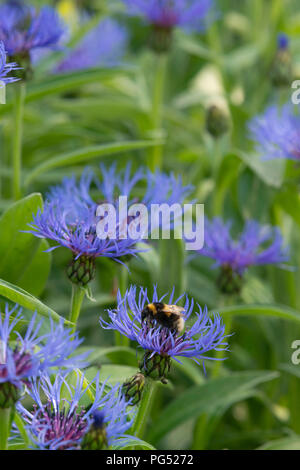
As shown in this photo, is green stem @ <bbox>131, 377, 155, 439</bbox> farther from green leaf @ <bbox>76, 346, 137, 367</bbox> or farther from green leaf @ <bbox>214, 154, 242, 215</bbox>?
green leaf @ <bbox>214, 154, 242, 215</bbox>

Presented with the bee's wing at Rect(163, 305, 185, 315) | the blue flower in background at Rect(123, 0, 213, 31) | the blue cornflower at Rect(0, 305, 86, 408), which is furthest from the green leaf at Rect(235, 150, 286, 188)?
the blue cornflower at Rect(0, 305, 86, 408)

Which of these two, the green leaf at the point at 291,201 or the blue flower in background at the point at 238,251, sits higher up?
the green leaf at the point at 291,201

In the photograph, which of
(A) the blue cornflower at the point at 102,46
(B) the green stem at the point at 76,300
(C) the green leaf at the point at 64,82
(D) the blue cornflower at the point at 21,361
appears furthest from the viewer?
(A) the blue cornflower at the point at 102,46

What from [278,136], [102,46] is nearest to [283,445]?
[278,136]

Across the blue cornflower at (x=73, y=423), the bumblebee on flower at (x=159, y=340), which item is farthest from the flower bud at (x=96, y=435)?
the bumblebee on flower at (x=159, y=340)

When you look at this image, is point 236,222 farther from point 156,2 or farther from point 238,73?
point 238,73

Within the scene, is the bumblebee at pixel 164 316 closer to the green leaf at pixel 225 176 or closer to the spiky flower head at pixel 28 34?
the spiky flower head at pixel 28 34
